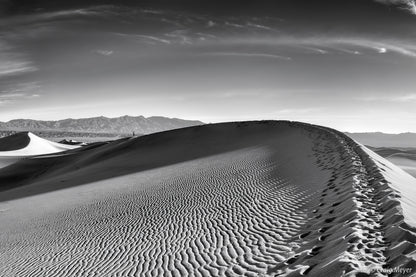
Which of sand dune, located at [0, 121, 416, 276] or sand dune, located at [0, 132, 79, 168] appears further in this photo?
sand dune, located at [0, 132, 79, 168]

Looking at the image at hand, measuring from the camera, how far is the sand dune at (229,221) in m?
5.70

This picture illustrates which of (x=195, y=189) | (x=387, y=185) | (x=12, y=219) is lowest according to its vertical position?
(x=12, y=219)

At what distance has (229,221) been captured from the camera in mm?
9031

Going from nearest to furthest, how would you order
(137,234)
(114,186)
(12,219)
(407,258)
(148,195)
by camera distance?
(407,258)
(137,234)
(12,219)
(148,195)
(114,186)

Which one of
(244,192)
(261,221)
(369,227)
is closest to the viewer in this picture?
(369,227)

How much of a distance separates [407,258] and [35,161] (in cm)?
3661

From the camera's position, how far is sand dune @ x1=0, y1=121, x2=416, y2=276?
5.70 meters

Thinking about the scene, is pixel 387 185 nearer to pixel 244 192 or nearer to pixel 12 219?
pixel 244 192

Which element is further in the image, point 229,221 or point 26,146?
point 26,146

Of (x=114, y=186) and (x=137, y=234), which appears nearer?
(x=137, y=234)

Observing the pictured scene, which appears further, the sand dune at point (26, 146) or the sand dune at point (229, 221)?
the sand dune at point (26, 146)

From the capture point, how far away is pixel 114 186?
17.6m

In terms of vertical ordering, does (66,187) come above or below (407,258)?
below

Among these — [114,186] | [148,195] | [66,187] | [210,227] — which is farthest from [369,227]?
[66,187]
